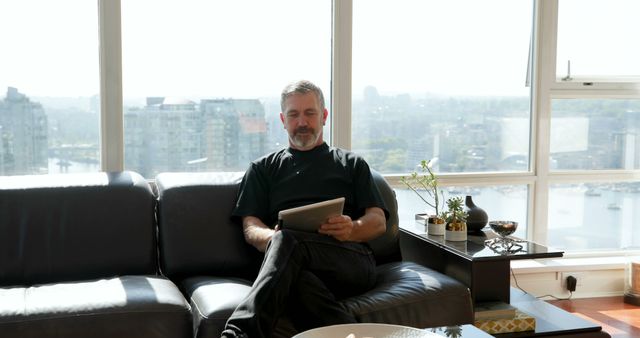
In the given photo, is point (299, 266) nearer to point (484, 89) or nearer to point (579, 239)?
point (484, 89)

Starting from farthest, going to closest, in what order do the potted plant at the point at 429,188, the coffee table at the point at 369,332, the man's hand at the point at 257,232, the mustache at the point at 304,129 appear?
the potted plant at the point at 429,188, the mustache at the point at 304,129, the man's hand at the point at 257,232, the coffee table at the point at 369,332

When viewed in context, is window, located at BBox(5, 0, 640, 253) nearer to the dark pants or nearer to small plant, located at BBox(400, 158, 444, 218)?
small plant, located at BBox(400, 158, 444, 218)

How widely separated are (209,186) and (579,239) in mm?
2616

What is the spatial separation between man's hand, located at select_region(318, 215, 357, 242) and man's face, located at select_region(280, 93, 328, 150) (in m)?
0.53

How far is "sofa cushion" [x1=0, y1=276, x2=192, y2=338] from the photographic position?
8.27 feet

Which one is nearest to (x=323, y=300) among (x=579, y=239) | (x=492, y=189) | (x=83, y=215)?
(x=83, y=215)

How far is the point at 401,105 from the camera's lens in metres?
4.37

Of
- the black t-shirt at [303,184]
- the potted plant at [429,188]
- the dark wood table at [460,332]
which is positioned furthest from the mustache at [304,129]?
the dark wood table at [460,332]

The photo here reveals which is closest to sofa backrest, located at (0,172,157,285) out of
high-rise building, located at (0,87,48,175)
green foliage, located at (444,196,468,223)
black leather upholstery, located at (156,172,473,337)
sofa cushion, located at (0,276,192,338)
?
black leather upholstery, located at (156,172,473,337)

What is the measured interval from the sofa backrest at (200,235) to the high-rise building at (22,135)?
2.43 feet

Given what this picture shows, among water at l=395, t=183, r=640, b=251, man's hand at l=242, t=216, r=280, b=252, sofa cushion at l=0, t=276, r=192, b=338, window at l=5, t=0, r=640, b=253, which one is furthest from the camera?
water at l=395, t=183, r=640, b=251

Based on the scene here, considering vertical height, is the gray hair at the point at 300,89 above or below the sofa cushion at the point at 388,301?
above

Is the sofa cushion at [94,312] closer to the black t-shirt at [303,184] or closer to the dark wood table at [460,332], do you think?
the black t-shirt at [303,184]

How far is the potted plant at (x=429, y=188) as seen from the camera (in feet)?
11.6
